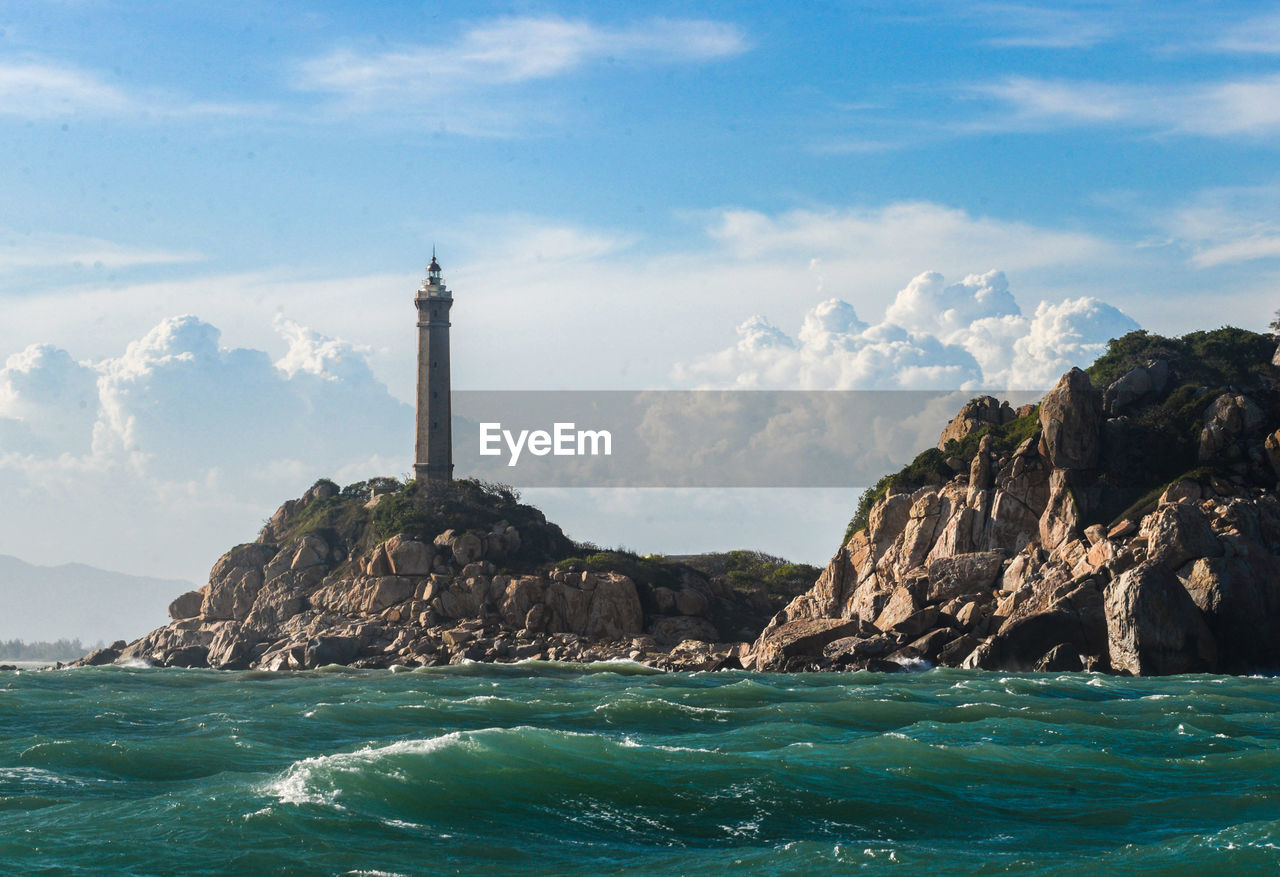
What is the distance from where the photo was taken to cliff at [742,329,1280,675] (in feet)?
163

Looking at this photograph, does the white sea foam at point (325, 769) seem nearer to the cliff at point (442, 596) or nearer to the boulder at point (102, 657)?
the cliff at point (442, 596)

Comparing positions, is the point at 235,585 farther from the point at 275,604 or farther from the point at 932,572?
the point at 932,572

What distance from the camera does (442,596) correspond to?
255ft

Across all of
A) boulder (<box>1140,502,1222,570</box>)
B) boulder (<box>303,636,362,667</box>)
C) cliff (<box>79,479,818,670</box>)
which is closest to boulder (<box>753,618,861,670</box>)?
cliff (<box>79,479,818,670</box>)

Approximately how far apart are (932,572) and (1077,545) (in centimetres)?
694

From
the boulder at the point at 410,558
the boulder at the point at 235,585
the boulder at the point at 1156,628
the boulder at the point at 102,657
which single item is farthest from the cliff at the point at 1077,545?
the boulder at the point at 102,657

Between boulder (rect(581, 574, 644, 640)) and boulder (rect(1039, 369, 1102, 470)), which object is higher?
boulder (rect(1039, 369, 1102, 470))

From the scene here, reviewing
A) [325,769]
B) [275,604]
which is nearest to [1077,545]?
[325,769]

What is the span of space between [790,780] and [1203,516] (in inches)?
1479

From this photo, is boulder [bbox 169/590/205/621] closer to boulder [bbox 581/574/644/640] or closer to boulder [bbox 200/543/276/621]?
boulder [bbox 200/543/276/621]

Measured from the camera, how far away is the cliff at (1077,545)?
49.5m

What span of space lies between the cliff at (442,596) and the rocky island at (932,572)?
21cm

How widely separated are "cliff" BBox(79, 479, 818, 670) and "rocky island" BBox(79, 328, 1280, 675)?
0.21m

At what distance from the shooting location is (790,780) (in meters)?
23.1
